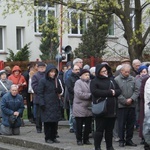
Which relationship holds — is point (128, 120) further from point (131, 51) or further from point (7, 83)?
point (131, 51)

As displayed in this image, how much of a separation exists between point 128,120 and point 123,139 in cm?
45

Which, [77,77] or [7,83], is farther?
[7,83]

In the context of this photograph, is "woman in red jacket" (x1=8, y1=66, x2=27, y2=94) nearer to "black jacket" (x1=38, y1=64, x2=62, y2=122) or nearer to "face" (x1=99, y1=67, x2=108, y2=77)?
"black jacket" (x1=38, y1=64, x2=62, y2=122)

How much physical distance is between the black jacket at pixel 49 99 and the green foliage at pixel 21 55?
18304mm

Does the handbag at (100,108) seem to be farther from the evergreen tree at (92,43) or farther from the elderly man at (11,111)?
the evergreen tree at (92,43)

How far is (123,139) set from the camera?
1280 cm

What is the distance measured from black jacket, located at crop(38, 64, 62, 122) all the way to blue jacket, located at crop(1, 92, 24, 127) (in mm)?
2179

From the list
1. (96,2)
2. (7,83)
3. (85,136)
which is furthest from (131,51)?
(85,136)

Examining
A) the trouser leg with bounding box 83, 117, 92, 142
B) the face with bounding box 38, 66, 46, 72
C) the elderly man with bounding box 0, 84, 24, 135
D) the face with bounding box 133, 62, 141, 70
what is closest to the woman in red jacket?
the elderly man with bounding box 0, 84, 24, 135

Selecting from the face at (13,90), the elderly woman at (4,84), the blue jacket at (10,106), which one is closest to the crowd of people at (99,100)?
the blue jacket at (10,106)

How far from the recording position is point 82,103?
13008mm

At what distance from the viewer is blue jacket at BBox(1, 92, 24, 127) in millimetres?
15095

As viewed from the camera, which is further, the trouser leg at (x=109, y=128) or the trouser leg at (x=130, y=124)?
the trouser leg at (x=130, y=124)

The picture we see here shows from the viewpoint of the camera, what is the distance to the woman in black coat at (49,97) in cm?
1305
